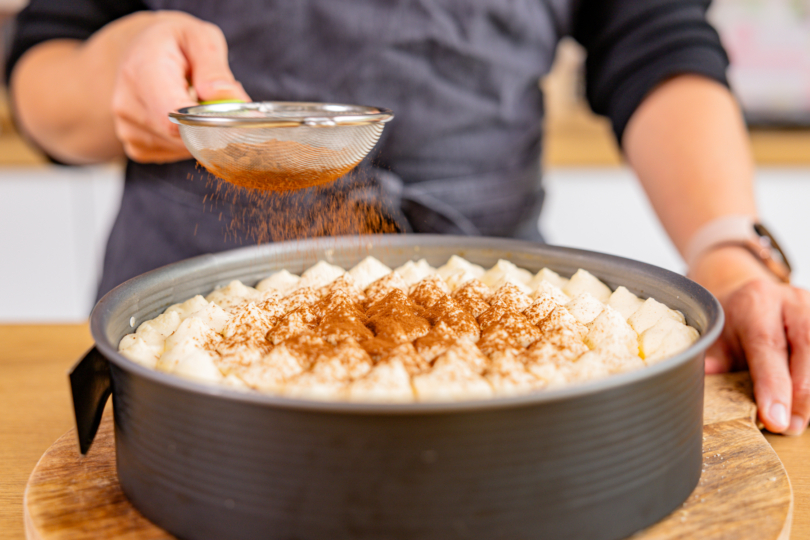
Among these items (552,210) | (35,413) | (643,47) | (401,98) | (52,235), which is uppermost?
(643,47)

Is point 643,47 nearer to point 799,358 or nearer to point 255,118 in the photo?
point 799,358

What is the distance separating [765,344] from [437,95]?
2.50ft

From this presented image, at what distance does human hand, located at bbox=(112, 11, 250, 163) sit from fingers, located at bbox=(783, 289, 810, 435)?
0.81 metres

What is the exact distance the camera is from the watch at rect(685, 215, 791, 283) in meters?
1.14

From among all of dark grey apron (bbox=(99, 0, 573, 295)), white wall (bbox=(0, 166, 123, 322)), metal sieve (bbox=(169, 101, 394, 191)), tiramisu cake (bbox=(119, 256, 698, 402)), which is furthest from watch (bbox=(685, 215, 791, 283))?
white wall (bbox=(0, 166, 123, 322))

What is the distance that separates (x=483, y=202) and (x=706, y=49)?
54 cm

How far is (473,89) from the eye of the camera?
56.9 inches

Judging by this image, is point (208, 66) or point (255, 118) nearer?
point (255, 118)

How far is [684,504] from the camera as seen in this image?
2.39 feet

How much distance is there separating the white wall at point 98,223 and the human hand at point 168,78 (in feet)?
7.08

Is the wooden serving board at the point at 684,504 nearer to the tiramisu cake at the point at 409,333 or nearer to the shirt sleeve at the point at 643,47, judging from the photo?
the tiramisu cake at the point at 409,333

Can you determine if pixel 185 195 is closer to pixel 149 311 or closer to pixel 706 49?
pixel 149 311

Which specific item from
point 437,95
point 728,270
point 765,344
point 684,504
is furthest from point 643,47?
point 684,504

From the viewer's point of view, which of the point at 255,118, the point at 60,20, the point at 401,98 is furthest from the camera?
the point at 60,20
